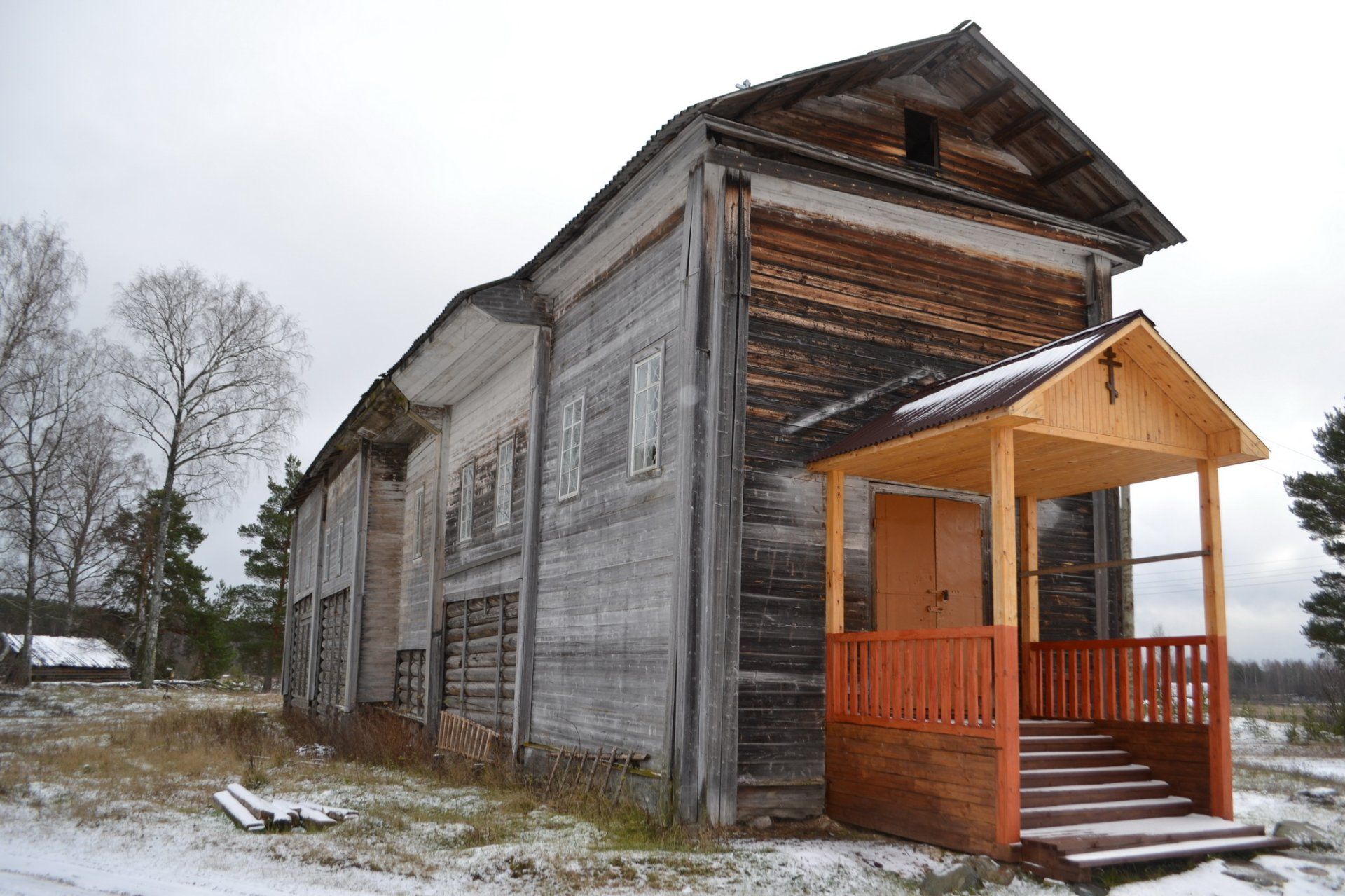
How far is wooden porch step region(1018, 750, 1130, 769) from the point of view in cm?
855

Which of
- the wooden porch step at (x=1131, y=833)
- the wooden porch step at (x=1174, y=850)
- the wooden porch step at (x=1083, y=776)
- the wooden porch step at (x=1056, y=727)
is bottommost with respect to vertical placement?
the wooden porch step at (x=1174, y=850)

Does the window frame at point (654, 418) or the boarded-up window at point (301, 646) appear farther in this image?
the boarded-up window at point (301, 646)

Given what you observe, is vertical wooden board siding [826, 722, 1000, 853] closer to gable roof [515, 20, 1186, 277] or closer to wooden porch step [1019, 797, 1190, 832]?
wooden porch step [1019, 797, 1190, 832]

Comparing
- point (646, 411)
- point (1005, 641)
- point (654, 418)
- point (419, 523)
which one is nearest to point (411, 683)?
point (419, 523)

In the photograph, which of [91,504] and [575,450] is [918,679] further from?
[91,504]

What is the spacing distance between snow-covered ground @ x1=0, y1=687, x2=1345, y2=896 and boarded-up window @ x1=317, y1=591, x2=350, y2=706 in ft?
28.5

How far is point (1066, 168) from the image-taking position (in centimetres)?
1114

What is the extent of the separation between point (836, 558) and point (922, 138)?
15.2 feet

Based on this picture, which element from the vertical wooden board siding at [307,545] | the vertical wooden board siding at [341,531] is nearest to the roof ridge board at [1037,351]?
the vertical wooden board siding at [341,531]

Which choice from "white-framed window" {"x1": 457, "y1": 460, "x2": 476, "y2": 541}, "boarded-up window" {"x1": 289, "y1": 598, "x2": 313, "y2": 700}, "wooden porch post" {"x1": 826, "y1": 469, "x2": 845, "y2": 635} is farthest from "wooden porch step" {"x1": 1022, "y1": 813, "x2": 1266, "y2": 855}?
"boarded-up window" {"x1": 289, "y1": 598, "x2": 313, "y2": 700}

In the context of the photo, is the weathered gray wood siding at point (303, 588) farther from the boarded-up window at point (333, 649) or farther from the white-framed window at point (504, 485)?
the white-framed window at point (504, 485)

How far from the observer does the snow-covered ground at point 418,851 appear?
6902 millimetres

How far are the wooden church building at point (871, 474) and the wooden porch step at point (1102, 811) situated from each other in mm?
34

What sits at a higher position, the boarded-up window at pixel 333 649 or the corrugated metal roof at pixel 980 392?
the corrugated metal roof at pixel 980 392
